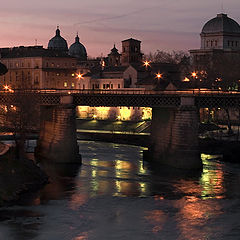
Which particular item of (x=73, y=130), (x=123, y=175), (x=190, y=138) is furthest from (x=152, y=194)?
(x=73, y=130)

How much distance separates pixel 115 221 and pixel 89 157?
134 ft

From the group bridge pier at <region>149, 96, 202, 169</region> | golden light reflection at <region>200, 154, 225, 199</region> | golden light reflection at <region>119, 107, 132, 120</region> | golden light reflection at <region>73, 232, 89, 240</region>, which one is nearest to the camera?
golden light reflection at <region>73, 232, 89, 240</region>

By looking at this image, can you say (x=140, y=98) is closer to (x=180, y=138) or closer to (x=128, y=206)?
(x=180, y=138)

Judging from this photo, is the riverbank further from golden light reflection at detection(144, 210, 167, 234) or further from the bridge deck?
the bridge deck

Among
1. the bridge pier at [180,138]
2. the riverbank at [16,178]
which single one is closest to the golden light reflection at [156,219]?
the riverbank at [16,178]

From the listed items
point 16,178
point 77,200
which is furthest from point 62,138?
point 77,200

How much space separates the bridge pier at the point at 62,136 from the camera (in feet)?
302

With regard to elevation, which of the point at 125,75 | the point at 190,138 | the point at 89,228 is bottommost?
the point at 89,228

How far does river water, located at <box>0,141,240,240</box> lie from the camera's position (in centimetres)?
5556

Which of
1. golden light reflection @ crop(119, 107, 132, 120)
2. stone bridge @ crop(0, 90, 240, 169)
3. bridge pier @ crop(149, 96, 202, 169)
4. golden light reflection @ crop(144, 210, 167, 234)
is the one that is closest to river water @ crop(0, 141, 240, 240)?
golden light reflection @ crop(144, 210, 167, 234)

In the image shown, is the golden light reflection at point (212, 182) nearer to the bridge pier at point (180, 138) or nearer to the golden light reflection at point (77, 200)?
the bridge pier at point (180, 138)

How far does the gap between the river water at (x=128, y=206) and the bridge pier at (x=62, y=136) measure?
114 inches

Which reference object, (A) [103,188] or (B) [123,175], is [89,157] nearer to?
(B) [123,175]

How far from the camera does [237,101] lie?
306 feet
